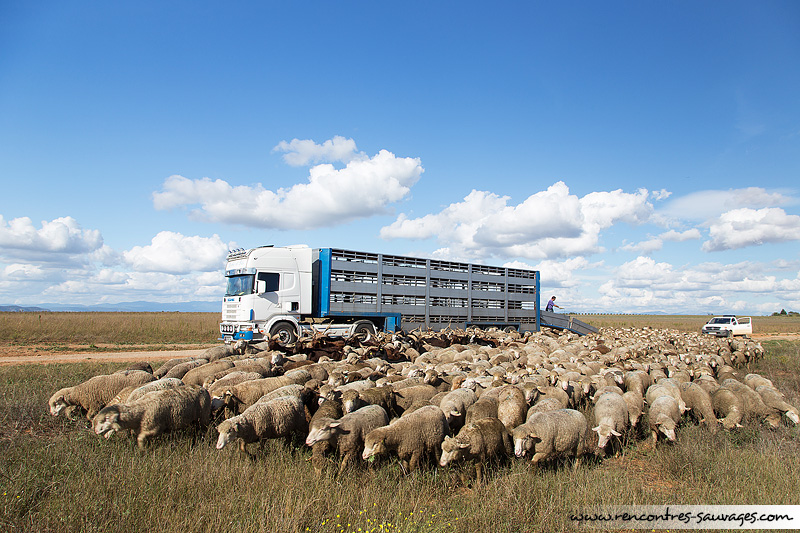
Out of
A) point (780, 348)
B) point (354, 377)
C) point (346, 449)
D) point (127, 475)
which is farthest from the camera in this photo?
point (780, 348)

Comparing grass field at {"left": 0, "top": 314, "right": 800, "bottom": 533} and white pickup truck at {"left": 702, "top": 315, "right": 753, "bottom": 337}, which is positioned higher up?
white pickup truck at {"left": 702, "top": 315, "right": 753, "bottom": 337}

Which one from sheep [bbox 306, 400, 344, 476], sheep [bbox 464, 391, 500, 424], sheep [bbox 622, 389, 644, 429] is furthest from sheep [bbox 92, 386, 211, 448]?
sheep [bbox 622, 389, 644, 429]

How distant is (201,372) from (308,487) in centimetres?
572

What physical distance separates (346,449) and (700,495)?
4294 millimetres

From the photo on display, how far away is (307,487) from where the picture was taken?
513 centimetres

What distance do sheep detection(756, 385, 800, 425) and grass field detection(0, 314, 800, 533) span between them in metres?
1.61

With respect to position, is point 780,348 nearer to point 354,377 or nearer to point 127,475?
point 354,377

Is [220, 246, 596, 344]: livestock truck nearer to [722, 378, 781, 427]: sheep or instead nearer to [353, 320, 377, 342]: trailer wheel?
[353, 320, 377, 342]: trailer wheel

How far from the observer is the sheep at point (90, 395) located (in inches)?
289

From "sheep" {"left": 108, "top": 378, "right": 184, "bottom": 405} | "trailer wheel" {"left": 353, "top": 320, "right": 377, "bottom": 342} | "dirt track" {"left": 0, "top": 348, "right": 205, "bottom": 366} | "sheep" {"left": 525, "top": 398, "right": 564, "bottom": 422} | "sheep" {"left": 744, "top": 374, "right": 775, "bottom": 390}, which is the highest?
"trailer wheel" {"left": 353, "top": 320, "right": 377, "bottom": 342}

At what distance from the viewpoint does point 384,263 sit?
19500 mm

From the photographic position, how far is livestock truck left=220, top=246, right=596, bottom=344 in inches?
677

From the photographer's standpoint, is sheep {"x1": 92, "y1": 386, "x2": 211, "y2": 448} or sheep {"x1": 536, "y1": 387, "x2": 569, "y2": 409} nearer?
sheep {"x1": 92, "y1": 386, "x2": 211, "y2": 448}

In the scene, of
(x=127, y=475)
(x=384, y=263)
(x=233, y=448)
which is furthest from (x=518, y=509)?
(x=384, y=263)
